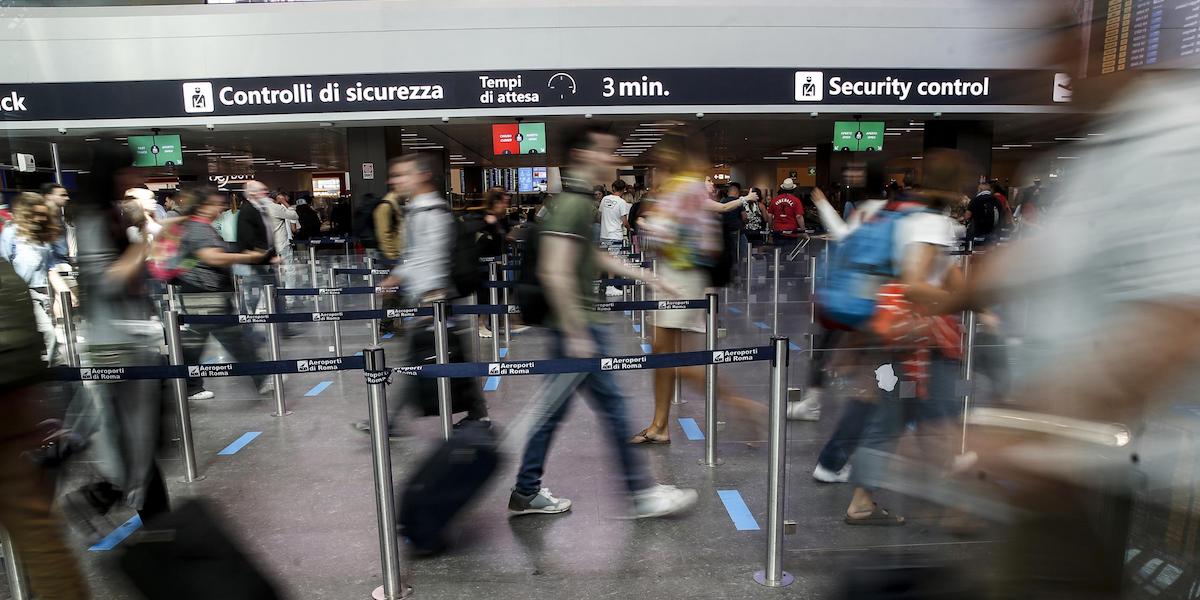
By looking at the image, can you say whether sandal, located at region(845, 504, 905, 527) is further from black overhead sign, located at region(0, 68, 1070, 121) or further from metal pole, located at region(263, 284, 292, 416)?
black overhead sign, located at region(0, 68, 1070, 121)

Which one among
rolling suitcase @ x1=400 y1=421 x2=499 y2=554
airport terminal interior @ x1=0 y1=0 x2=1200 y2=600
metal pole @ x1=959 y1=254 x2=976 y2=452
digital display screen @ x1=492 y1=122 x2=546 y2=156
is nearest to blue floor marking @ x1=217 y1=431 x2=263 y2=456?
airport terminal interior @ x1=0 y1=0 x2=1200 y2=600

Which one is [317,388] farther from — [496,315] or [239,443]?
[496,315]

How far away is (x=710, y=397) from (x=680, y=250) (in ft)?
3.29

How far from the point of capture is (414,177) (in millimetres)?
4828

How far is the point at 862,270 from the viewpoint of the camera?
3.65m

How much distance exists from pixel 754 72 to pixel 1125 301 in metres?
12.6

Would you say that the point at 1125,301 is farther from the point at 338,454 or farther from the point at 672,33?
the point at 672,33

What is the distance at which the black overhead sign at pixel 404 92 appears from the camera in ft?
42.1

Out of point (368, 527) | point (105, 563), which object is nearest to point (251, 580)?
point (368, 527)

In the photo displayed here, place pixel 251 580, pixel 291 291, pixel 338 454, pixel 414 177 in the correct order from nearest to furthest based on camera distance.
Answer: pixel 251 580, pixel 414 177, pixel 338 454, pixel 291 291

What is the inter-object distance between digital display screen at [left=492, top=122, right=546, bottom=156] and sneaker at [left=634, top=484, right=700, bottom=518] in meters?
11.2

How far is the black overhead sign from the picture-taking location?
12828 millimetres

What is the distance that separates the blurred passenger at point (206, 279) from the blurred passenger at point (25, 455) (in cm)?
340

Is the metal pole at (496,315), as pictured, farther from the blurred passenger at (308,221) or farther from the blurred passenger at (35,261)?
the blurred passenger at (308,221)
